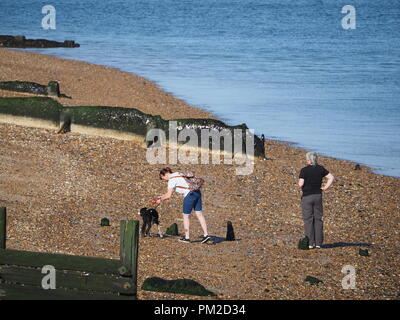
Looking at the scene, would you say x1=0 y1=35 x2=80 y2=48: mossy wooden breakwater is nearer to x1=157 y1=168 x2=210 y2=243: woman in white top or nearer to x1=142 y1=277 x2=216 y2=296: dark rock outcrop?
x1=157 y1=168 x2=210 y2=243: woman in white top

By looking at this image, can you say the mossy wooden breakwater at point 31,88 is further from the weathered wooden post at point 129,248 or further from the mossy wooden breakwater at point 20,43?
the mossy wooden breakwater at point 20,43

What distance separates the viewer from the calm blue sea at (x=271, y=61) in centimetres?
3366

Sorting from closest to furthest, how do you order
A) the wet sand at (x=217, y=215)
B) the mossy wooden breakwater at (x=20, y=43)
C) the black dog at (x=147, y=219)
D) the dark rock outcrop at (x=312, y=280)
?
the dark rock outcrop at (x=312, y=280) < the wet sand at (x=217, y=215) < the black dog at (x=147, y=219) < the mossy wooden breakwater at (x=20, y=43)

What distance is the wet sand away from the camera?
1305 cm

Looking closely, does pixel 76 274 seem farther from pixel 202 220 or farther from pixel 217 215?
pixel 217 215

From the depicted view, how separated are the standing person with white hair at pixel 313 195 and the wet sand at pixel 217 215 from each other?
0.34 m

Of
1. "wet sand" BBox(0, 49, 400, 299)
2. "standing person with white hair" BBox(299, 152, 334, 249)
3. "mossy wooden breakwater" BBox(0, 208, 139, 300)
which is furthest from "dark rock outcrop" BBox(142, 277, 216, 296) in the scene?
"standing person with white hair" BBox(299, 152, 334, 249)

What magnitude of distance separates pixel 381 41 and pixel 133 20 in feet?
124

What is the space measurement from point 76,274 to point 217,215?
835 cm

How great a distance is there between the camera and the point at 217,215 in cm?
1750

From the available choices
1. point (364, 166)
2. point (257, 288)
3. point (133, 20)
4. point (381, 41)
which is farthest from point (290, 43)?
point (257, 288)

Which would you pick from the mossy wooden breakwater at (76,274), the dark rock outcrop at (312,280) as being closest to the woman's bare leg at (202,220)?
the dark rock outcrop at (312,280)
